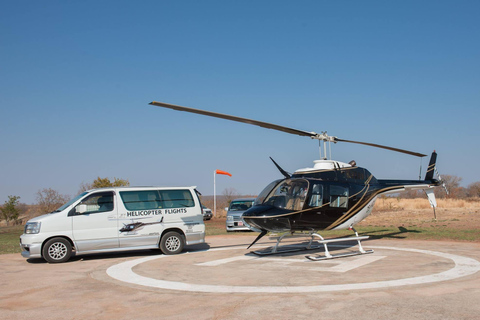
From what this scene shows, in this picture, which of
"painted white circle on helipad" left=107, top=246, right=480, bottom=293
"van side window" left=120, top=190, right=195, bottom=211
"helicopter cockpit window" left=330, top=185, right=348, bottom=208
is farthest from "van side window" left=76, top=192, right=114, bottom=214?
"helicopter cockpit window" left=330, top=185, right=348, bottom=208

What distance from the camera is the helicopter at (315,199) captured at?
10516mm

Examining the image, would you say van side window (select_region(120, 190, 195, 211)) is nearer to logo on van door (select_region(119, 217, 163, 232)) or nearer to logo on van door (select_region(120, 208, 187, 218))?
logo on van door (select_region(120, 208, 187, 218))

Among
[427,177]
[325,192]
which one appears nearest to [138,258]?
[325,192]

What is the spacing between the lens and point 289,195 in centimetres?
1095

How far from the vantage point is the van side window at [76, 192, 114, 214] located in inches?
456

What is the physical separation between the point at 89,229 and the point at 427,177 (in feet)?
40.0

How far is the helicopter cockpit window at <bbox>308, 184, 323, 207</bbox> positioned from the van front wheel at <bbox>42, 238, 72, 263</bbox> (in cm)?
667

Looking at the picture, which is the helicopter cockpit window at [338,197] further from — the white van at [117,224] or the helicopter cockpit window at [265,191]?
the white van at [117,224]

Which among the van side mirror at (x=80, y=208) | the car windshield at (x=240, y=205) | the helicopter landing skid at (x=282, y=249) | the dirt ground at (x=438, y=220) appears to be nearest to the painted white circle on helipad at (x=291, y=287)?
the van side mirror at (x=80, y=208)

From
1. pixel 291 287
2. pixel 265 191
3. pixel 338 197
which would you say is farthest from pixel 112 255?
pixel 291 287

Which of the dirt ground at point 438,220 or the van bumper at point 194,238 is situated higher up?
the van bumper at point 194,238

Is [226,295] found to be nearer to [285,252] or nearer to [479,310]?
[479,310]

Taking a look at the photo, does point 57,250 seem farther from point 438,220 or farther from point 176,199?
point 438,220

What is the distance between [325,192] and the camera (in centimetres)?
1134
